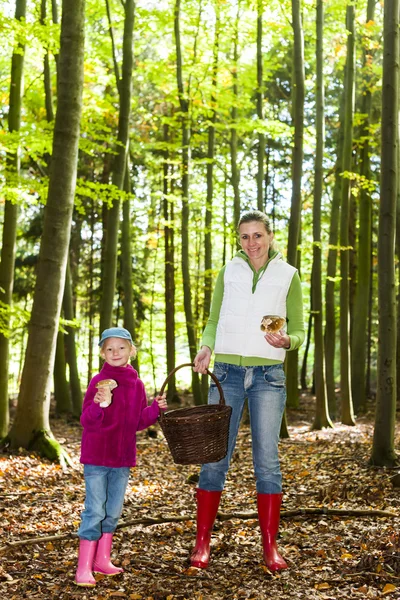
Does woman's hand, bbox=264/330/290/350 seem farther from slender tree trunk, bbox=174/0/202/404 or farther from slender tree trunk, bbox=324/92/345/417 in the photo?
slender tree trunk, bbox=174/0/202/404

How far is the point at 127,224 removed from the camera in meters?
12.8

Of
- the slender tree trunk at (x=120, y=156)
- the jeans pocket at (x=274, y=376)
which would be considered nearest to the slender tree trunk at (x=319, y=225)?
the slender tree trunk at (x=120, y=156)

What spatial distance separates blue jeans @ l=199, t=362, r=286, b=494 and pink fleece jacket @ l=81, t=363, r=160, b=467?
0.52 metres

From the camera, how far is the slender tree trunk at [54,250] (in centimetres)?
733

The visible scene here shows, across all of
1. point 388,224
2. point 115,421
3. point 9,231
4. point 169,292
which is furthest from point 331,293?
point 115,421

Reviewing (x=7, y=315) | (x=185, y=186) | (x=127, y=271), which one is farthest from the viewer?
(x=185, y=186)

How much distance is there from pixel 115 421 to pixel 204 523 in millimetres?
910

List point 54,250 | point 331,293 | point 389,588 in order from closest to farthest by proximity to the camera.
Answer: point 389,588 < point 54,250 < point 331,293

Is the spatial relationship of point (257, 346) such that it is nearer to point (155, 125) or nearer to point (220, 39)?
point (220, 39)

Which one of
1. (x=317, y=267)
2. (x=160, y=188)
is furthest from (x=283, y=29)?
(x=160, y=188)

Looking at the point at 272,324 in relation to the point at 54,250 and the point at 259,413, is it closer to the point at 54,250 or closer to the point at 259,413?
the point at 259,413

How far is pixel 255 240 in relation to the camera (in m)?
3.99

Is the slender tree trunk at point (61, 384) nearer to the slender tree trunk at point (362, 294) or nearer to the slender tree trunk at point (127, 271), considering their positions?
the slender tree trunk at point (127, 271)

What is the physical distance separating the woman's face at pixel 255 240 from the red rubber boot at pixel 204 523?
1.54m
